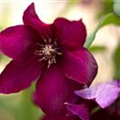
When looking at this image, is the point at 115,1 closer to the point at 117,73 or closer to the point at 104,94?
the point at 104,94

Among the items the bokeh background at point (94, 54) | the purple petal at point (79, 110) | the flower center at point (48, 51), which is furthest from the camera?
the bokeh background at point (94, 54)

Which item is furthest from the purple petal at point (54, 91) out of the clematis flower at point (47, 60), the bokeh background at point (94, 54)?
the bokeh background at point (94, 54)

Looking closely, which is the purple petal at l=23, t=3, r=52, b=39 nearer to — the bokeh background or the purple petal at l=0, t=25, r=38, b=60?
the purple petal at l=0, t=25, r=38, b=60

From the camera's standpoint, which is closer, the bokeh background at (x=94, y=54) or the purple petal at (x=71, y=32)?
the purple petal at (x=71, y=32)

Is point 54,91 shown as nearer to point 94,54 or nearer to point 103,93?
point 103,93

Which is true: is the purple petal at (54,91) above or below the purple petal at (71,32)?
below

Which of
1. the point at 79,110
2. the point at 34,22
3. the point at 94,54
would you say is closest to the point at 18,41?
the point at 34,22

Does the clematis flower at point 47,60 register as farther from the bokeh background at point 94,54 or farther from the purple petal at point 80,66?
the bokeh background at point 94,54

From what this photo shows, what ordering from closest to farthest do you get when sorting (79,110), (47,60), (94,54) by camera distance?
(79,110) < (47,60) < (94,54)
